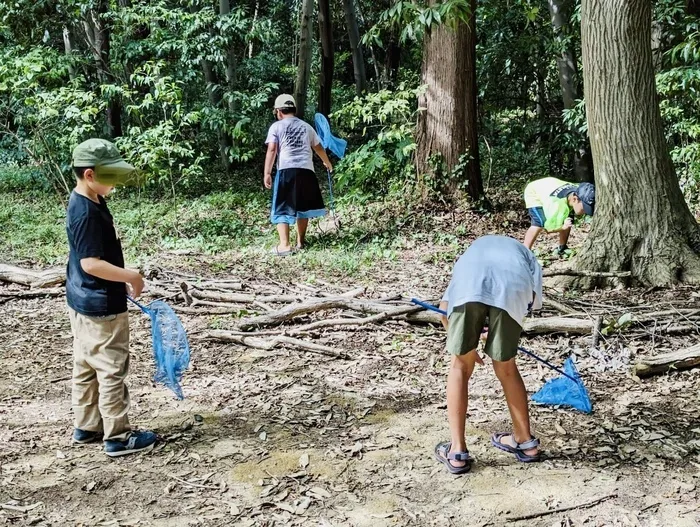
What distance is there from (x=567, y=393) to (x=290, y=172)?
4.94 m

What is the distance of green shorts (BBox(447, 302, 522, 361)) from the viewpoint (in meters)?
3.10

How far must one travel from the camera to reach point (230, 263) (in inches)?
305

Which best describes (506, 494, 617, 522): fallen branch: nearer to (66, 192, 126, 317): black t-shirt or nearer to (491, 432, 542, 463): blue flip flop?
(491, 432, 542, 463): blue flip flop

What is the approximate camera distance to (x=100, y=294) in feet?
11.2

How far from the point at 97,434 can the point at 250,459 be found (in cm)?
89

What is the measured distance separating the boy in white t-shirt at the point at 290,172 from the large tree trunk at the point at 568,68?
440cm

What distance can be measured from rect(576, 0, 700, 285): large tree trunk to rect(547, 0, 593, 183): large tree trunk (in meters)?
4.63

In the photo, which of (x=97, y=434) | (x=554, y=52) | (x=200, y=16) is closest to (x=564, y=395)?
(x=97, y=434)

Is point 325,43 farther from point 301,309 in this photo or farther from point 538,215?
point 301,309

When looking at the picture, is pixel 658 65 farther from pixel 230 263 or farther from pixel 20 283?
pixel 20 283

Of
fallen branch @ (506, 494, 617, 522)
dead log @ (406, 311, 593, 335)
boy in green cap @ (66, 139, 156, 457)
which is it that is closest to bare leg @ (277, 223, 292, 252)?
dead log @ (406, 311, 593, 335)

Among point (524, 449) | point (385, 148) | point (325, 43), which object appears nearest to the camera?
point (524, 449)

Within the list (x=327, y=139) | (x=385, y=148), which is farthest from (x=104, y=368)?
(x=385, y=148)

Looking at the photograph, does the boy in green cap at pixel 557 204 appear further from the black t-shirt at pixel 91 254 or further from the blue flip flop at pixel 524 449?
the black t-shirt at pixel 91 254
